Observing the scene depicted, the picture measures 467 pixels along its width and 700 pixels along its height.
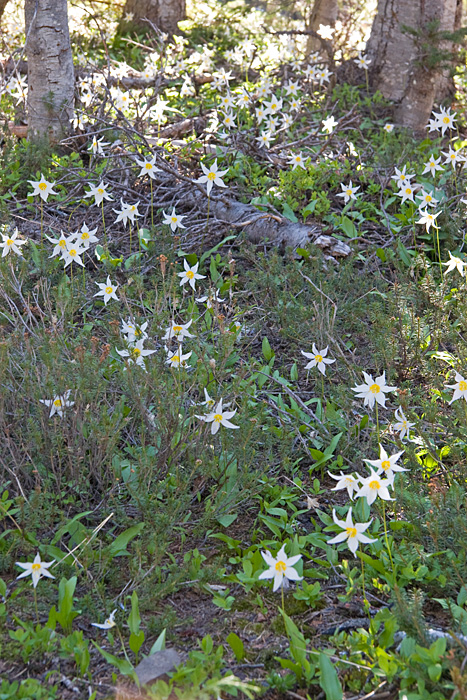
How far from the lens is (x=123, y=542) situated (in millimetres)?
2463

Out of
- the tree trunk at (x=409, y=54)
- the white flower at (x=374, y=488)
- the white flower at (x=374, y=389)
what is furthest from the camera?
the tree trunk at (x=409, y=54)

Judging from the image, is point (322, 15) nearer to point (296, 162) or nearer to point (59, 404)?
point (296, 162)

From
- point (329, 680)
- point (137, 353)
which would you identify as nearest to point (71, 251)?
point (137, 353)

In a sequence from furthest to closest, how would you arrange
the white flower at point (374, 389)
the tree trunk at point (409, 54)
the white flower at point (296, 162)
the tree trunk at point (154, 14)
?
the tree trunk at point (154, 14) → the tree trunk at point (409, 54) → the white flower at point (296, 162) → the white flower at point (374, 389)

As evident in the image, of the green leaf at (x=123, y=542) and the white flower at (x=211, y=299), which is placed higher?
the white flower at (x=211, y=299)

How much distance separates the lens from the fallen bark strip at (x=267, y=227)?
4.57m

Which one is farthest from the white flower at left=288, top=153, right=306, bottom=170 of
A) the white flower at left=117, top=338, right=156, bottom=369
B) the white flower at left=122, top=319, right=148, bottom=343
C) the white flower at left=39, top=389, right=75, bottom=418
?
the white flower at left=39, top=389, right=75, bottom=418

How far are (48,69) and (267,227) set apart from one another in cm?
250

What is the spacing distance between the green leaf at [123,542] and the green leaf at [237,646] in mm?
546

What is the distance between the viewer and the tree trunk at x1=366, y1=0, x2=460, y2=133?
21.6 ft

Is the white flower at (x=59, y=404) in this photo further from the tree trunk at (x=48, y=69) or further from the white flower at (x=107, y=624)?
the tree trunk at (x=48, y=69)

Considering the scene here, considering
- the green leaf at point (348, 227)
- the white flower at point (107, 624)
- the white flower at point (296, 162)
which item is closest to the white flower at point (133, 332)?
the white flower at point (107, 624)

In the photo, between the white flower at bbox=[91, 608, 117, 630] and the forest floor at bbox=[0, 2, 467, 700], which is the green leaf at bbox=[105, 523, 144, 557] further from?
the white flower at bbox=[91, 608, 117, 630]

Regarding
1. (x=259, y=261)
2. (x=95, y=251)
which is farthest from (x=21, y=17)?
(x=259, y=261)
